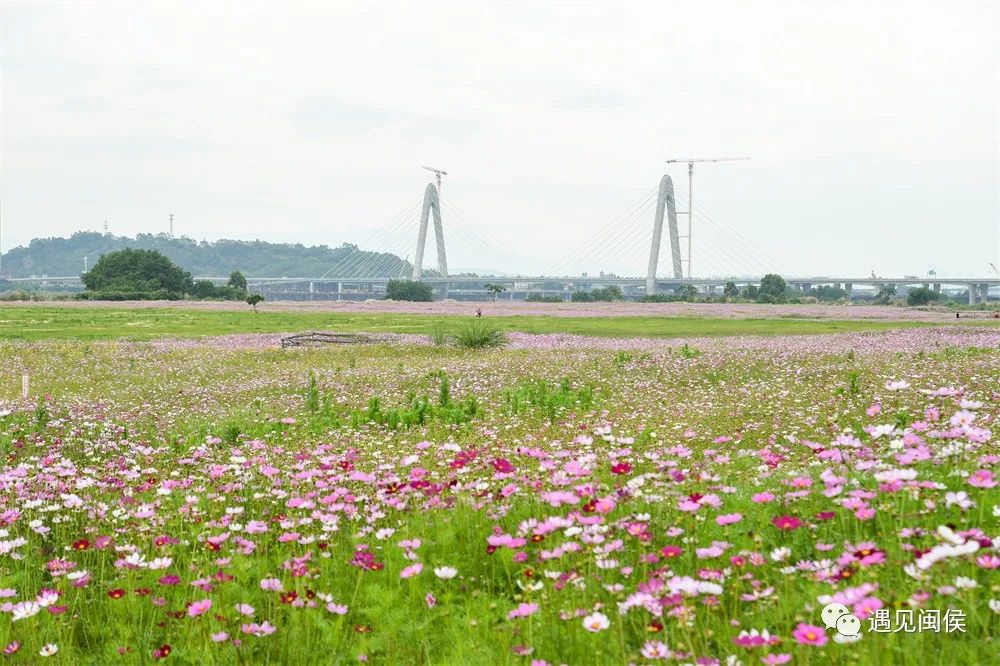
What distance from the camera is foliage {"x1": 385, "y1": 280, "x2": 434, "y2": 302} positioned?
105m

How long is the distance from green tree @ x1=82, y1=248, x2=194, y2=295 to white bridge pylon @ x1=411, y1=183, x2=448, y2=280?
92.7 feet

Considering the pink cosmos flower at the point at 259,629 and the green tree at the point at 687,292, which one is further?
the green tree at the point at 687,292

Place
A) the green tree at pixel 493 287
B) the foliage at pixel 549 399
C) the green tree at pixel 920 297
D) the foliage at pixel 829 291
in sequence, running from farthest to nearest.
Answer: the foliage at pixel 829 291
the green tree at pixel 493 287
the green tree at pixel 920 297
the foliage at pixel 549 399

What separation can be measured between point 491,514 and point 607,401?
7.87 meters

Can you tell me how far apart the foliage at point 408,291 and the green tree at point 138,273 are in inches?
920

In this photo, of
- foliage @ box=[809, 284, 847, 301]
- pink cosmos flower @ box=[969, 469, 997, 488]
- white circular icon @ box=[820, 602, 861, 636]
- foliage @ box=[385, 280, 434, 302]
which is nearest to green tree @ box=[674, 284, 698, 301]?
foliage @ box=[809, 284, 847, 301]

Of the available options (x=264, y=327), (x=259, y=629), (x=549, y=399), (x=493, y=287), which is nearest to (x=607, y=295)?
(x=493, y=287)

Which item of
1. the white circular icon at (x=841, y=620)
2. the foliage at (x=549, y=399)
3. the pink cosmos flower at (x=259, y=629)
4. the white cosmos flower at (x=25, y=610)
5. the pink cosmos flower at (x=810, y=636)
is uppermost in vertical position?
the pink cosmos flower at (x=810, y=636)

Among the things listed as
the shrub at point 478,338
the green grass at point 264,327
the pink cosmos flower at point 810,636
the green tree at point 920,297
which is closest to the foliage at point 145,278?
the green grass at point 264,327

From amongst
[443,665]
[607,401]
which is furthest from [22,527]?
[607,401]

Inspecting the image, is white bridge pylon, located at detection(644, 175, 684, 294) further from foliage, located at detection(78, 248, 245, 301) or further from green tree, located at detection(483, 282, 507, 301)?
foliage, located at detection(78, 248, 245, 301)

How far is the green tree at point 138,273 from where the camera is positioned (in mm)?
93250

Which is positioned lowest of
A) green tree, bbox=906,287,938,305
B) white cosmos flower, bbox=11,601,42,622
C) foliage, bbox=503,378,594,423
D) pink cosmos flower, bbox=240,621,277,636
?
foliage, bbox=503,378,594,423

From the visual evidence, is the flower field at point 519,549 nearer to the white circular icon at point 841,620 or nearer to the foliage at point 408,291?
the white circular icon at point 841,620
